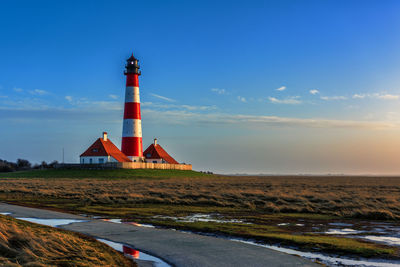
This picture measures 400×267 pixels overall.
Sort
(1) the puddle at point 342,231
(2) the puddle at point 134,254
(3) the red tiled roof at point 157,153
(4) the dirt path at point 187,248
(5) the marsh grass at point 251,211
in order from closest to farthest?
(4) the dirt path at point 187,248
(2) the puddle at point 134,254
(5) the marsh grass at point 251,211
(1) the puddle at point 342,231
(3) the red tiled roof at point 157,153

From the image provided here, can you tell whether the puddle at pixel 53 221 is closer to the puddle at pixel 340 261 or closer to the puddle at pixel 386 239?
the puddle at pixel 340 261

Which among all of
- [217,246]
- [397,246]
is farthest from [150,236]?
[397,246]

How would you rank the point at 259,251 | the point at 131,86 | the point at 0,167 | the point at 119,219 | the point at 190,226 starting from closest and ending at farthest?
the point at 259,251 → the point at 190,226 → the point at 119,219 → the point at 131,86 → the point at 0,167

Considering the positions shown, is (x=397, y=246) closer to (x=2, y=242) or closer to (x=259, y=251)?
(x=259, y=251)

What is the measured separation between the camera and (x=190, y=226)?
1731 centimetres

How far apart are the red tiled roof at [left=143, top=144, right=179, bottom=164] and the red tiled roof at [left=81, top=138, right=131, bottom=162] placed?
10258 millimetres

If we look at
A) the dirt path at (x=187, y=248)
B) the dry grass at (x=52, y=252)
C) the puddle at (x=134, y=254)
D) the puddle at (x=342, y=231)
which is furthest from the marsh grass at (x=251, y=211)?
the dry grass at (x=52, y=252)

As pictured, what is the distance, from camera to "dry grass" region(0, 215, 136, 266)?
10180 mm

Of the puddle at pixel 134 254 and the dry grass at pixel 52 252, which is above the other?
the dry grass at pixel 52 252

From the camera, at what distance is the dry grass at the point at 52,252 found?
33.4 feet

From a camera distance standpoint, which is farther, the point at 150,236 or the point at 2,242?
the point at 150,236

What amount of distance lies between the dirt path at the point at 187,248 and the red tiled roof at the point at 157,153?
7046 centimetres

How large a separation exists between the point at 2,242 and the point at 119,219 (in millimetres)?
8663

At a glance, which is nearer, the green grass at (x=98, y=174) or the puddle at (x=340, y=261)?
the puddle at (x=340, y=261)
